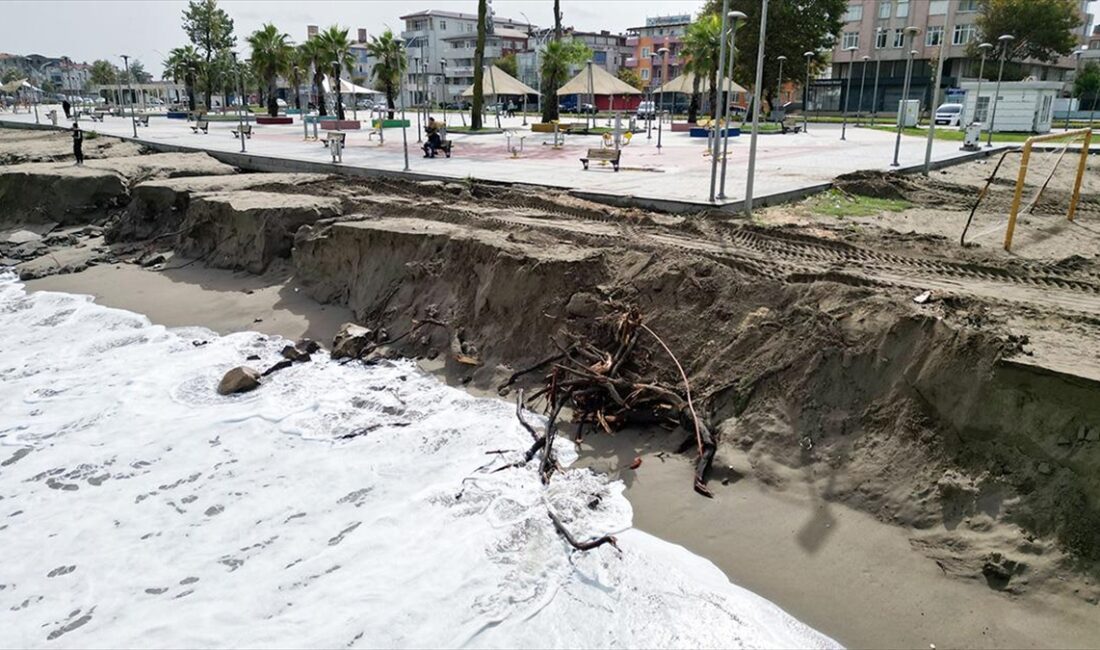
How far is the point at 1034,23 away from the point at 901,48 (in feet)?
37.8

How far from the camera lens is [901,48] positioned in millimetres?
63781

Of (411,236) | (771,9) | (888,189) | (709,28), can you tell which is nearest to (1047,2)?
(771,9)

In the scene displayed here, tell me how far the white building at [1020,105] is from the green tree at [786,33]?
57.8 ft

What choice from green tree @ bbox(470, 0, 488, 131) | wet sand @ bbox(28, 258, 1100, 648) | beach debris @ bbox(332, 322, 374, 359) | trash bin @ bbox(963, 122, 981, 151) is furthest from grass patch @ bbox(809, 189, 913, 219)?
green tree @ bbox(470, 0, 488, 131)

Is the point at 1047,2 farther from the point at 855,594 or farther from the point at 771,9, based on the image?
the point at 855,594

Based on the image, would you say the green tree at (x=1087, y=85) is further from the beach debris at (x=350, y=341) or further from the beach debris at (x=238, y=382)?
the beach debris at (x=238, y=382)

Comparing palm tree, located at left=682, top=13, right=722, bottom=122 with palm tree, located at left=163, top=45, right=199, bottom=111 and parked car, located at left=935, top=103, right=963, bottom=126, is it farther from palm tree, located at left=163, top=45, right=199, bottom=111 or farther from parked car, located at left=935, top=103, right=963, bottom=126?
palm tree, located at left=163, top=45, right=199, bottom=111

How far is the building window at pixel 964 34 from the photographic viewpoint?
6088 centimetres

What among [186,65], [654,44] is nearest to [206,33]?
[186,65]

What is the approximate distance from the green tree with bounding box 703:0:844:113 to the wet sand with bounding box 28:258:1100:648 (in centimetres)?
4701

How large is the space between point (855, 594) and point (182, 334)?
1023 centimetres

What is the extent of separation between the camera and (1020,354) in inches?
223

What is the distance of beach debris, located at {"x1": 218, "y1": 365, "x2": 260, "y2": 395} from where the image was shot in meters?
9.09

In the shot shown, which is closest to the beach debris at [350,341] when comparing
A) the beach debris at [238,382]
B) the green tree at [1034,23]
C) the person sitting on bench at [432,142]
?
the beach debris at [238,382]
